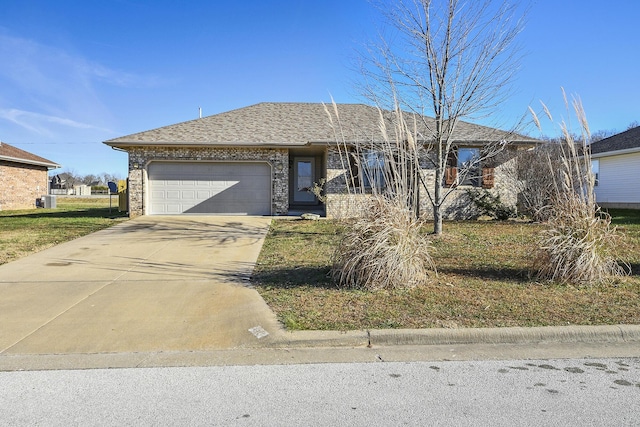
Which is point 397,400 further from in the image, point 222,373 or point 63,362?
point 63,362

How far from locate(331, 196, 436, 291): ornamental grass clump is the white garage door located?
34.7 feet

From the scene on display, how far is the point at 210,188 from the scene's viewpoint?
1627cm

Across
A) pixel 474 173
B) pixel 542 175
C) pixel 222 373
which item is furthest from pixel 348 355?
pixel 474 173

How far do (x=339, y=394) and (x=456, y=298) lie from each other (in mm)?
2720

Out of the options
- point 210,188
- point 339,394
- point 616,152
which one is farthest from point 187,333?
point 616,152

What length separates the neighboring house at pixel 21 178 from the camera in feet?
71.6

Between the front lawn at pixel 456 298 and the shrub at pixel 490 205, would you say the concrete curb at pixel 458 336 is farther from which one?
the shrub at pixel 490 205

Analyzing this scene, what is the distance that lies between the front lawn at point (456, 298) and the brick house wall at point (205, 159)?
7853 millimetres

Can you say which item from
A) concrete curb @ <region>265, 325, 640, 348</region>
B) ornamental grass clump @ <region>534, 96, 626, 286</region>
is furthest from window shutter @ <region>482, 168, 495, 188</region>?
concrete curb @ <region>265, 325, 640, 348</region>

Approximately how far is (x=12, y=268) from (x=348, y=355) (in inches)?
263

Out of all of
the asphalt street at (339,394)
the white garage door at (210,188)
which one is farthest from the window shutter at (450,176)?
the asphalt street at (339,394)

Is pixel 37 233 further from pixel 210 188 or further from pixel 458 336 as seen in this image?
pixel 458 336

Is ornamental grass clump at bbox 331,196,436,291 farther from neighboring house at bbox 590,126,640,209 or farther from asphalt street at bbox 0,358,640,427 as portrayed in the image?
neighboring house at bbox 590,126,640,209

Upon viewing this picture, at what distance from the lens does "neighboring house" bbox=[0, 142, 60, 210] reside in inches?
859
